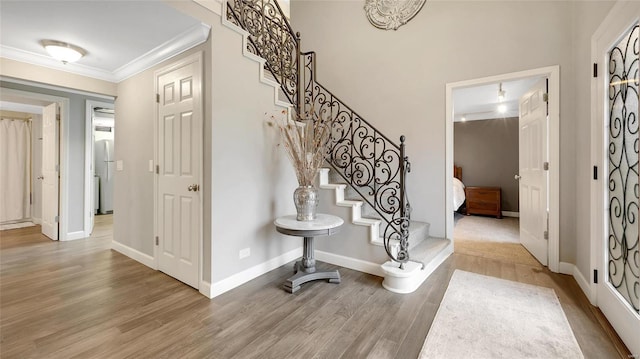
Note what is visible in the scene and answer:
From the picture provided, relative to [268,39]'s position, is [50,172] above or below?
below

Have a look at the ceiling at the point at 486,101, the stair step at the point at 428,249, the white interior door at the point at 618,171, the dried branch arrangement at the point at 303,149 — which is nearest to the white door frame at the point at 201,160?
the dried branch arrangement at the point at 303,149

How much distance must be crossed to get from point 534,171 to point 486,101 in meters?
2.52

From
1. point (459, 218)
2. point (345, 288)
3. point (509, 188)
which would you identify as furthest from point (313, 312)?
point (509, 188)

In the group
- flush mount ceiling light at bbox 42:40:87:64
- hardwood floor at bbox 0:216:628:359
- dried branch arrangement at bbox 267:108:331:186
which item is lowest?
hardwood floor at bbox 0:216:628:359

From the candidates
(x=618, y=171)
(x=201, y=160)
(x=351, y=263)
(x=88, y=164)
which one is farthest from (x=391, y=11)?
(x=88, y=164)

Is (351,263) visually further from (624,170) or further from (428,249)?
(624,170)

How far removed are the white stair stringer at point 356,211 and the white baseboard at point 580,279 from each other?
1695 mm

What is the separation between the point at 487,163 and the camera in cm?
654

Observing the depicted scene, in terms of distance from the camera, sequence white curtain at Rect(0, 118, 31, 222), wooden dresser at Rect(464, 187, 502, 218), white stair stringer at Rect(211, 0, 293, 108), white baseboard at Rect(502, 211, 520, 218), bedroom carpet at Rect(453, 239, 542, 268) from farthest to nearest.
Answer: white baseboard at Rect(502, 211, 520, 218), wooden dresser at Rect(464, 187, 502, 218), white curtain at Rect(0, 118, 31, 222), bedroom carpet at Rect(453, 239, 542, 268), white stair stringer at Rect(211, 0, 293, 108)

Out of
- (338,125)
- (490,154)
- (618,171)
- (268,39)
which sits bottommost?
(618,171)

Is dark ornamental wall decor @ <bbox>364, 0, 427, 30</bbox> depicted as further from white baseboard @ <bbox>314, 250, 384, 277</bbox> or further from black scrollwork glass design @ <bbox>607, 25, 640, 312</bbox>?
white baseboard @ <bbox>314, 250, 384, 277</bbox>

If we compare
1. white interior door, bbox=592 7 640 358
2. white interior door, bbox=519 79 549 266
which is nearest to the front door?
white interior door, bbox=592 7 640 358

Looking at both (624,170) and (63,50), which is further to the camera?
(63,50)

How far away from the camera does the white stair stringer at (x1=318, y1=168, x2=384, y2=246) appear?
2.89 metres
